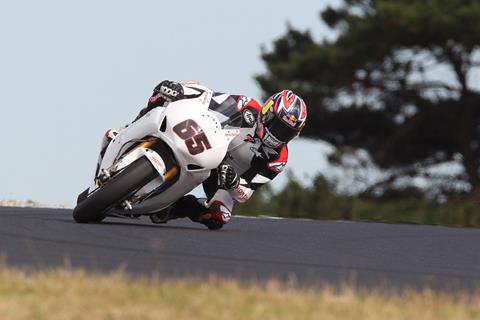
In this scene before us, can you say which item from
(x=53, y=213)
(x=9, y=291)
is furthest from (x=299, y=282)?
(x=53, y=213)

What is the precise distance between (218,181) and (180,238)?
140 cm

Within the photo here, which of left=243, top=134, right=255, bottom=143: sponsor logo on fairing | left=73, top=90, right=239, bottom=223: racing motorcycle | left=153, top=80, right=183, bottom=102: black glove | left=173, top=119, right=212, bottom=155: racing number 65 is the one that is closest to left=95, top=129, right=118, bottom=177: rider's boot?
left=73, top=90, right=239, bottom=223: racing motorcycle

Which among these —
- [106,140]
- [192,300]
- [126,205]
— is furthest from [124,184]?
[192,300]

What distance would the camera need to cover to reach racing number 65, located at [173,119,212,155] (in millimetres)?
12023

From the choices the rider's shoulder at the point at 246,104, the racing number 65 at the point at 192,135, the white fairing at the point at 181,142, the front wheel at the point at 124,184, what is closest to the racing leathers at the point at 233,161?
the rider's shoulder at the point at 246,104

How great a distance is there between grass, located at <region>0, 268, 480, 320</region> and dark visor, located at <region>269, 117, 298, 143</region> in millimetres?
5166

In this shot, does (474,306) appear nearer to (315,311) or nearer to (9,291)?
A: (315,311)

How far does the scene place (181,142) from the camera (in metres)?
12.0

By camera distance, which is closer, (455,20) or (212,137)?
(212,137)

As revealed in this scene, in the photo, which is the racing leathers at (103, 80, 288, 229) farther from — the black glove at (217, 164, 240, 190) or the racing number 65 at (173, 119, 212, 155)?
the racing number 65 at (173, 119, 212, 155)

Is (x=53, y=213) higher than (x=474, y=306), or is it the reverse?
(x=474, y=306)

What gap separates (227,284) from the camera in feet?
23.6

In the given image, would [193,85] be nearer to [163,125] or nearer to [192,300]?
[163,125]

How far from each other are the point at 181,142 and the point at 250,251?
6.56ft
